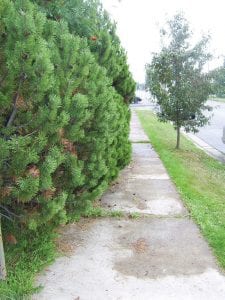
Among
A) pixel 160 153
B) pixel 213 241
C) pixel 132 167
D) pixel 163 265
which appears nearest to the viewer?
pixel 163 265

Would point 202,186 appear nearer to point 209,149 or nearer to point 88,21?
point 88,21

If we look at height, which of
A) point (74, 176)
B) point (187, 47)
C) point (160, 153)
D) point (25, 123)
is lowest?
point (160, 153)

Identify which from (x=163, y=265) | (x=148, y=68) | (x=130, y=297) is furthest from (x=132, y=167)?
(x=130, y=297)

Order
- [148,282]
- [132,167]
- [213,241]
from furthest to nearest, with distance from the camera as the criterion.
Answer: [132,167] < [213,241] < [148,282]

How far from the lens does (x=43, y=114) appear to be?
10.7ft

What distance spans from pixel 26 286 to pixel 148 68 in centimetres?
917

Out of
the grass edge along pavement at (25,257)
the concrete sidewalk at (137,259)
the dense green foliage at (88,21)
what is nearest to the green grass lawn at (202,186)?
the concrete sidewalk at (137,259)

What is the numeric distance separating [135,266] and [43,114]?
6.34 feet

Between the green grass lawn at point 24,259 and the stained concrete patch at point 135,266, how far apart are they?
0.12 meters

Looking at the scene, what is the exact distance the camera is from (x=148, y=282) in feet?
12.8

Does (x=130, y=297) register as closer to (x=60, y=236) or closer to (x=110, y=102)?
(x=60, y=236)

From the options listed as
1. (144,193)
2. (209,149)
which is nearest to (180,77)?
(209,149)

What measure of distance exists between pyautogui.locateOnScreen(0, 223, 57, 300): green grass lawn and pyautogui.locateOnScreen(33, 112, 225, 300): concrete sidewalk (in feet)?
0.40

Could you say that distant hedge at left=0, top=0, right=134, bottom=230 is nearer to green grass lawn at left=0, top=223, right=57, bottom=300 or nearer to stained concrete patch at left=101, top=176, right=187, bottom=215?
green grass lawn at left=0, top=223, right=57, bottom=300
